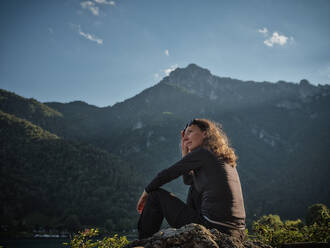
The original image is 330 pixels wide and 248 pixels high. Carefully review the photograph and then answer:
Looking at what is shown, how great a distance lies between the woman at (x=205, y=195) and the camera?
241 cm

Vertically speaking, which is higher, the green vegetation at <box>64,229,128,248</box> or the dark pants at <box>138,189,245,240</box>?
the dark pants at <box>138,189,245,240</box>

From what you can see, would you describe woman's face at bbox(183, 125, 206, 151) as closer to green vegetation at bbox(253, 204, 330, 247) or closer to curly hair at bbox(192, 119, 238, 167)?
curly hair at bbox(192, 119, 238, 167)

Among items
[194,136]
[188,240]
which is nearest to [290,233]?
[194,136]

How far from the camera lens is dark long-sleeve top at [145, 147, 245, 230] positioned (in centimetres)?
240

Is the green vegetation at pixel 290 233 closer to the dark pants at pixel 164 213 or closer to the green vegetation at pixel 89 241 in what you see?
the dark pants at pixel 164 213

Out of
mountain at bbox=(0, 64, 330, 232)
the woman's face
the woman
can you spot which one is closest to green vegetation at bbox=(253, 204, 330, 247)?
the woman

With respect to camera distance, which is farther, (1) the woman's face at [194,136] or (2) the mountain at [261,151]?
(2) the mountain at [261,151]

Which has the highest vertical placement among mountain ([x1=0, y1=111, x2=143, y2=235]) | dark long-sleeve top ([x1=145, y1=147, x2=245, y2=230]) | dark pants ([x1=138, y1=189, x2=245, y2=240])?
dark long-sleeve top ([x1=145, y1=147, x2=245, y2=230])

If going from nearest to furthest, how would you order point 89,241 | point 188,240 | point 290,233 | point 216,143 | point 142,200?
1. point 188,240
2. point 89,241
3. point 216,143
4. point 142,200
5. point 290,233

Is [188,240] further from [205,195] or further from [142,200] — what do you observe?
[142,200]

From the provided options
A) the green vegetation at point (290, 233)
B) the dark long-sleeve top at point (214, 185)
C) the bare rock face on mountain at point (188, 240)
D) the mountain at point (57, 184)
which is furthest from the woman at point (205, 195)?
the mountain at point (57, 184)

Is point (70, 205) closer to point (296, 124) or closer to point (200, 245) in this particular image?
point (200, 245)

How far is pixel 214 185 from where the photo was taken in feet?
8.14

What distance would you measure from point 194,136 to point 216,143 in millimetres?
367
